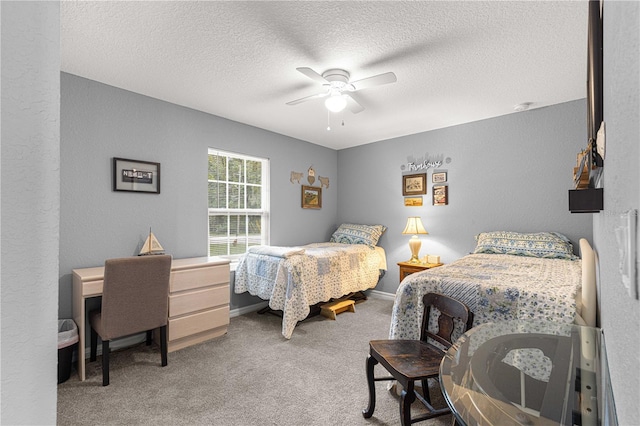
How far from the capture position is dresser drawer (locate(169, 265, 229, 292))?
2.74 metres

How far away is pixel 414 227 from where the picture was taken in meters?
4.14

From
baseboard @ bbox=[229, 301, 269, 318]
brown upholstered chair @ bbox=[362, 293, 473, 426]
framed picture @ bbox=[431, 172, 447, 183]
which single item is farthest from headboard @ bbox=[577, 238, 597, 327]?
baseboard @ bbox=[229, 301, 269, 318]

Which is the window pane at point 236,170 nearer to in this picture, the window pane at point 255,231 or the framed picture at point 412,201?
the window pane at point 255,231

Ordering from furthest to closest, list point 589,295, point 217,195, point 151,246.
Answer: point 217,195 < point 151,246 < point 589,295

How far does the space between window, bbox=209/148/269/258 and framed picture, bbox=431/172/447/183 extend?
90.7 inches

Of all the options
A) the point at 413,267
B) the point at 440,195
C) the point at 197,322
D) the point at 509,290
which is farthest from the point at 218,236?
the point at 509,290

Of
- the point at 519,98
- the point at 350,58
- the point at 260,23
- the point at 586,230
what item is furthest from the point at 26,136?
the point at 586,230

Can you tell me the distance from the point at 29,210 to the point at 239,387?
2.08 meters

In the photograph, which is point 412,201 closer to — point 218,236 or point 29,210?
point 218,236

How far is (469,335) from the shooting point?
4.23 feet

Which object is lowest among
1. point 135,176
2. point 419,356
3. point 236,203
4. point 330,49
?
point 419,356

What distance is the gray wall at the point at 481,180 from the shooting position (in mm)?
3318

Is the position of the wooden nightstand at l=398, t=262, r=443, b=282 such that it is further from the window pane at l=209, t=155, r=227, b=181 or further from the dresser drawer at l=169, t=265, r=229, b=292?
the window pane at l=209, t=155, r=227, b=181

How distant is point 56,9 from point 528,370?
62.2 inches
